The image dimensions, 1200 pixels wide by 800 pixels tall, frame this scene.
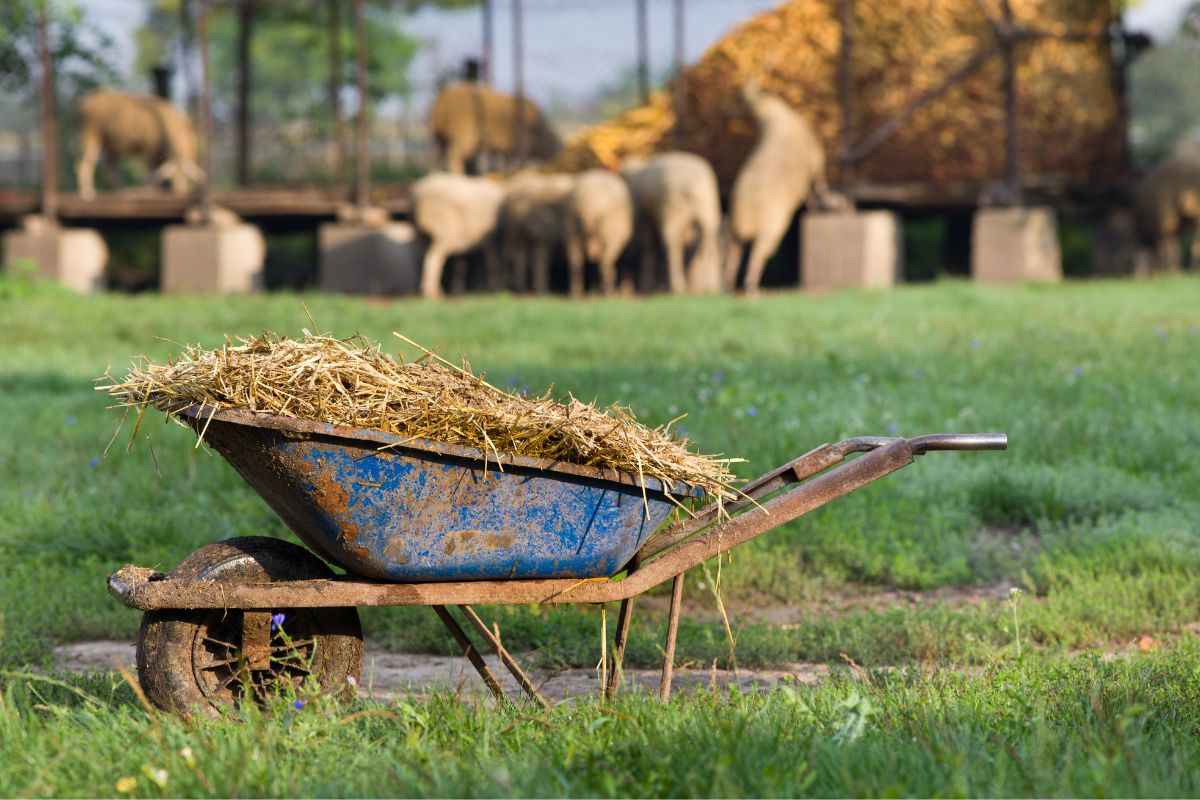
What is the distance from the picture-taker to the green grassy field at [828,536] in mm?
2947

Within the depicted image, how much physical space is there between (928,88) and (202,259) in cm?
887

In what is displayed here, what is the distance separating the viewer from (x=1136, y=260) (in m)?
16.4

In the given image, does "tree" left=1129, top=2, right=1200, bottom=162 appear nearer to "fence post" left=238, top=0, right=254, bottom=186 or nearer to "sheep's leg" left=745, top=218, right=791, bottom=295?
"fence post" left=238, top=0, right=254, bottom=186

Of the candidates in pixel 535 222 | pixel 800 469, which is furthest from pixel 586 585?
pixel 535 222

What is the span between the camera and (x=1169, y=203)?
1521cm

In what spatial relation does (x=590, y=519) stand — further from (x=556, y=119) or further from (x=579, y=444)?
(x=556, y=119)

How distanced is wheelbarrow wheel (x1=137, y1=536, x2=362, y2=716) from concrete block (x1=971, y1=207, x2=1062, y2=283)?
12.7 metres

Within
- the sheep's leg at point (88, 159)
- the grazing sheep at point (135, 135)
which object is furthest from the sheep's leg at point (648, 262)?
the sheep's leg at point (88, 159)

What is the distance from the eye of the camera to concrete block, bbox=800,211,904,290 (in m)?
15.5

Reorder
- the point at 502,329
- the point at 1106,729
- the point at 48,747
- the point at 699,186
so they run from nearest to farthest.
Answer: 1. the point at 1106,729
2. the point at 48,747
3. the point at 502,329
4. the point at 699,186

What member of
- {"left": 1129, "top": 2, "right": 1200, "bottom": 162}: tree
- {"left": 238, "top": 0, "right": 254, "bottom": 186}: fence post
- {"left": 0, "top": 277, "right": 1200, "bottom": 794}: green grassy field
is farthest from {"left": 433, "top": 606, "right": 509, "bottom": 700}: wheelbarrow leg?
{"left": 1129, "top": 2, "right": 1200, "bottom": 162}: tree

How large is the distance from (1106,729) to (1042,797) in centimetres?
51

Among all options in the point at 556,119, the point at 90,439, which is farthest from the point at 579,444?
the point at 556,119

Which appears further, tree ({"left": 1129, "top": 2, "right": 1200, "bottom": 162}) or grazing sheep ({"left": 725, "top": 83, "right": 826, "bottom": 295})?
tree ({"left": 1129, "top": 2, "right": 1200, "bottom": 162})
